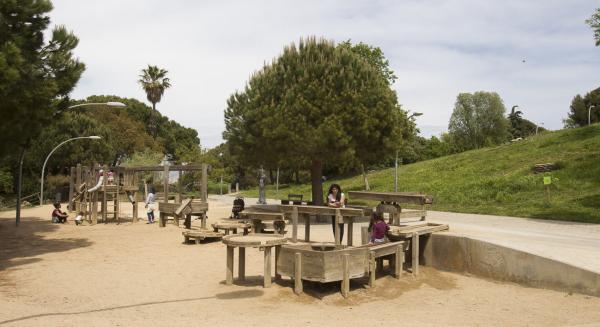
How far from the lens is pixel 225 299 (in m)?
8.95

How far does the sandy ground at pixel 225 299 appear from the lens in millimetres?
7766

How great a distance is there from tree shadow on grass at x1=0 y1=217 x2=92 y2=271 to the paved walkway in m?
8.16

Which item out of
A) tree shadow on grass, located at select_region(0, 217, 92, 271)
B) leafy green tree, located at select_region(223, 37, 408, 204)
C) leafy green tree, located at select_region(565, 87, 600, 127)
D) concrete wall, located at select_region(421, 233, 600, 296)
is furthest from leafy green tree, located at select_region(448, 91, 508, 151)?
concrete wall, located at select_region(421, 233, 600, 296)

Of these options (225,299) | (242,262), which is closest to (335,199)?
(242,262)

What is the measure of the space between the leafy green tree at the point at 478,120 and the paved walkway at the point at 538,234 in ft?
170

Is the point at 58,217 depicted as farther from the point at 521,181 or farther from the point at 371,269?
the point at 521,181

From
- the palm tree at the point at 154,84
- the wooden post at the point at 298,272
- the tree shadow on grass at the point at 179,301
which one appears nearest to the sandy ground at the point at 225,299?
the tree shadow on grass at the point at 179,301

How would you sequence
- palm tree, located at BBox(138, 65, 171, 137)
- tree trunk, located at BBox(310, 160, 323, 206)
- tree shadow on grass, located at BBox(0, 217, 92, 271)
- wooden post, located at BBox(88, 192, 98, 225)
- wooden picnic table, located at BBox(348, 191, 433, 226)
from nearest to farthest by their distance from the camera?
tree shadow on grass, located at BBox(0, 217, 92, 271) < wooden picnic table, located at BBox(348, 191, 433, 226) < wooden post, located at BBox(88, 192, 98, 225) < tree trunk, located at BBox(310, 160, 323, 206) < palm tree, located at BBox(138, 65, 171, 137)

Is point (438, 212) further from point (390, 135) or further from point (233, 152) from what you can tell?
point (233, 152)

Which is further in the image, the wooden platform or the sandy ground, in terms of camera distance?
the wooden platform

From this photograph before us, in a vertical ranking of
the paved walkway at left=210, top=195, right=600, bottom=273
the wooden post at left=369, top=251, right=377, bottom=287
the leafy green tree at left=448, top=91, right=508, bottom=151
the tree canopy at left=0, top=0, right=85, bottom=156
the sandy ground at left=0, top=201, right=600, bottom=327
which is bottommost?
the sandy ground at left=0, top=201, right=600, bottom=327

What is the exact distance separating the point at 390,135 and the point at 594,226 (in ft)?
27.8

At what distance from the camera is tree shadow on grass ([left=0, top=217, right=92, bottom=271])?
1340cm

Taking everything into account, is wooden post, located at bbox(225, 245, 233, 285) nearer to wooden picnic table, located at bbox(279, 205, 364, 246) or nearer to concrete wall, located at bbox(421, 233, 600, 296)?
wooden picnic table, located at bbox(279, 205, 364, 246)
